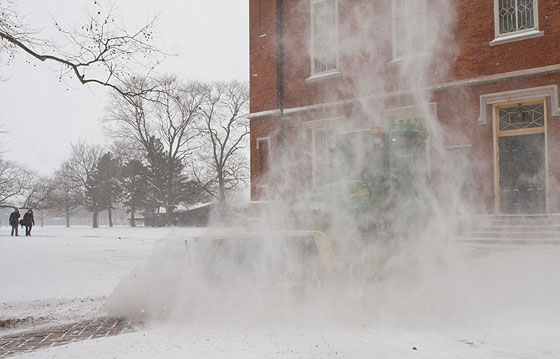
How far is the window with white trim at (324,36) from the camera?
14.0m

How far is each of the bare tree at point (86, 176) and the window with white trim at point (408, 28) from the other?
1745 inches

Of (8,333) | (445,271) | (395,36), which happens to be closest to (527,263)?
(445,271)

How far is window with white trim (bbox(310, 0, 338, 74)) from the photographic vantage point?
14.0 m

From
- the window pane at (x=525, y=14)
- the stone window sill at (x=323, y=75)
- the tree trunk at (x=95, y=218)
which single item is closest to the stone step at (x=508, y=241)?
the window pane at (x=525, y=14)

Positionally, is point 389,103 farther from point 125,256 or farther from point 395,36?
point 125,256

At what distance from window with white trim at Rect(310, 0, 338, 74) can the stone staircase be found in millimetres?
6042

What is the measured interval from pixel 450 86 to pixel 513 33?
6.12 ft

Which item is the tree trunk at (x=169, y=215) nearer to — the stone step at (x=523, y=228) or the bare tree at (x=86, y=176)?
the bare tree at (x=86, y=176)

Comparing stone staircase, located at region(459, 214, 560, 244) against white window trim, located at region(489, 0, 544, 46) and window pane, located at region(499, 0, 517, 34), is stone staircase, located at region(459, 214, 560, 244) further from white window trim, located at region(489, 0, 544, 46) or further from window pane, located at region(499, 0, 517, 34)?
window pane, located at region(499, 0, 517, 34)

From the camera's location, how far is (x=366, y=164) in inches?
313

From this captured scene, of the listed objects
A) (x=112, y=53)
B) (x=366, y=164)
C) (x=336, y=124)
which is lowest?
(x=366, y=164)

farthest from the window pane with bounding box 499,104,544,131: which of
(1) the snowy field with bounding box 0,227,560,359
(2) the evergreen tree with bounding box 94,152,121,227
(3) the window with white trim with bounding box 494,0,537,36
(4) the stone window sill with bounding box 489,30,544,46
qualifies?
(2) the evergreen tree with bounding box 94,152,121,227

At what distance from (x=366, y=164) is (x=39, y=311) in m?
5.36

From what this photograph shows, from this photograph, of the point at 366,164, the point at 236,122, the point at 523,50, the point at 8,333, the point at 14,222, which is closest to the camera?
the point at 8,333
